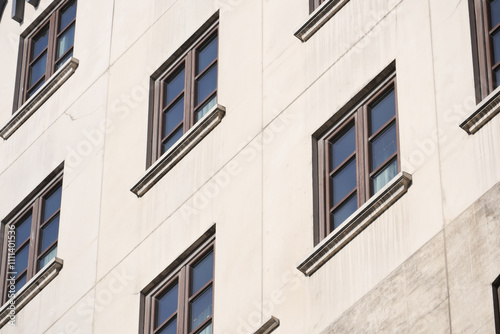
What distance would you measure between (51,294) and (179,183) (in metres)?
3.54

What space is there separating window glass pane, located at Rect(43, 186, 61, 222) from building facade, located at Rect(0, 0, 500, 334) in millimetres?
41

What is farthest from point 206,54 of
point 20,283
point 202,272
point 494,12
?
point 494,12

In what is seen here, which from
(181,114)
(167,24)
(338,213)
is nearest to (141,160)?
(181,114)

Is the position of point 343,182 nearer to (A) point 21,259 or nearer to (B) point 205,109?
(B) point 205,109

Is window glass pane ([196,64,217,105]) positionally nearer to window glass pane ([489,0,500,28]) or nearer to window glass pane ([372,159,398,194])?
Answer: window glass pane ([372,159,398,194])

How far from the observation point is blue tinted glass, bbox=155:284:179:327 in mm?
24625

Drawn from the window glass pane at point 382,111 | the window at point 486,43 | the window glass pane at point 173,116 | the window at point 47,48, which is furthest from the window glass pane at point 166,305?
the window at point 47,48

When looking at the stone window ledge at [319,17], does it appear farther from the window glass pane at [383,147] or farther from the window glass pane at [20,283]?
the window glass pane at [20,283]

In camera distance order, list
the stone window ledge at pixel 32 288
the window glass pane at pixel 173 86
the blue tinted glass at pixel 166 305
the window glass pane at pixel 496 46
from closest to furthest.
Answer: the window glass pane at pixel 496 46 → the blue tinted glass at pixel 166 305 → the window glass pane at pixel 173 86 → the stone window ledge at pixel 32 288

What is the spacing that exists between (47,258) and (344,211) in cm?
794

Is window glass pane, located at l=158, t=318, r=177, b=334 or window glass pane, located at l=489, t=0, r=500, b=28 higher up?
window glass pane, located at l=489, t=0, r=500, b=28

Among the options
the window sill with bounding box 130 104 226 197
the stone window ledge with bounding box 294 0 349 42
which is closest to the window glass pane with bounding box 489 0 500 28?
the stone window ledge with bounding box 294 0 349 42

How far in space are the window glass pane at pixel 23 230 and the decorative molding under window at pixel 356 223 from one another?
8.79m

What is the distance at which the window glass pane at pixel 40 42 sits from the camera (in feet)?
105
